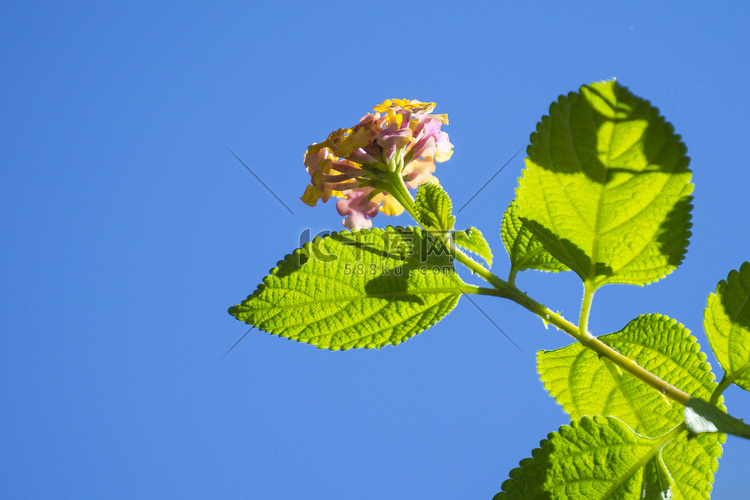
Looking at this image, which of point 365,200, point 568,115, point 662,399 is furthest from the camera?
point 365,200

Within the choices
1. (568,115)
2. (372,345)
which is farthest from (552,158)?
(372,345)

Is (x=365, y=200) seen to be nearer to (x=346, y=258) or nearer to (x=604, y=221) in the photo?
(x=346, y=258)

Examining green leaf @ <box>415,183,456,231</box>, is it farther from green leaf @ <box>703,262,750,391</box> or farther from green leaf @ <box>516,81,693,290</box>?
green leaf @ <box>703,262,750,391</box>

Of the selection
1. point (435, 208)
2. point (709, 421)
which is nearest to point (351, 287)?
point (435, 208)

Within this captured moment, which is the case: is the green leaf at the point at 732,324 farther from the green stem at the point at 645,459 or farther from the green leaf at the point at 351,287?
the green leaf at the point at 351,287

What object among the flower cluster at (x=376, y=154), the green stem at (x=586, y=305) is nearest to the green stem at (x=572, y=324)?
the green stem at (x=586, y=305)

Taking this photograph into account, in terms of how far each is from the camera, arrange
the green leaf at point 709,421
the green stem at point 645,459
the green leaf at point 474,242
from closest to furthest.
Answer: the green leaf at point 709,421
the green stem at point 645,459
the green leaf at point 474,242

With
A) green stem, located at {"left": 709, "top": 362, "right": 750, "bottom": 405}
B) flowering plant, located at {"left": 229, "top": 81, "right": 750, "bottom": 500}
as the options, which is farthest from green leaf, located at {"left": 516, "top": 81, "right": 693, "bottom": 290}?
green stem, located at {"left": 709, "top": 362, "right": 750, "bottom": 405}
